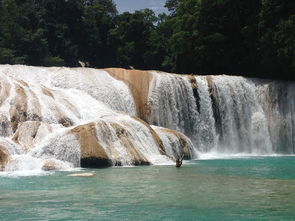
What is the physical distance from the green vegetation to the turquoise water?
2617cm

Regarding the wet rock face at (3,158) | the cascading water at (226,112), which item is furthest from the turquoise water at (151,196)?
the cascading water at (226,112)

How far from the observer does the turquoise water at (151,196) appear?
14.6 metres

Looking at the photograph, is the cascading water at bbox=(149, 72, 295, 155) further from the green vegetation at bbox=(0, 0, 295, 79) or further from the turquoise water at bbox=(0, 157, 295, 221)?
the turquoise water at bbox=(0, 157, 295, 221)

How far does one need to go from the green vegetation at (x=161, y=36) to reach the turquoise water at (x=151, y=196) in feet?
85.9

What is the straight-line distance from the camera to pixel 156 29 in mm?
81750

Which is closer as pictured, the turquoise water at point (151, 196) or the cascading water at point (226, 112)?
the turquoise water at point (151, 196)

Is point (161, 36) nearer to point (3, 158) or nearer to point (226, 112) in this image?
point (226, 112)

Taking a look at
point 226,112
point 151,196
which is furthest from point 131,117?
point 151,196

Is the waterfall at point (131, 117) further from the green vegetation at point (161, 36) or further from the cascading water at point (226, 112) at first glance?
the green vegetation at point (161, 36)

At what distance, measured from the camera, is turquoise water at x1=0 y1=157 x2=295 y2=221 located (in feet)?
47.8

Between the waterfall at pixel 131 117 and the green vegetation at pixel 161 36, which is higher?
the green vegetation at pixel 161 36

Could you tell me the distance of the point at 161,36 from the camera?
77.0 meters

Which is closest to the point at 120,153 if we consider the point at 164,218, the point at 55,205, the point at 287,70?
the point at 55,205

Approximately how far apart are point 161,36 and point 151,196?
61.0 meters
